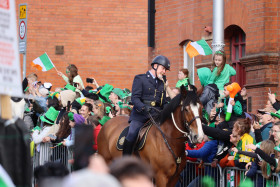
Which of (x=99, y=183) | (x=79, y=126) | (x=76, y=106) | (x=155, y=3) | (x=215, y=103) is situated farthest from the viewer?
(x=155, y=3)

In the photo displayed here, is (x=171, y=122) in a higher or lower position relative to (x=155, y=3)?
lower

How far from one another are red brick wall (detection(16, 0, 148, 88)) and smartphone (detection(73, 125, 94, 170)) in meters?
24.0

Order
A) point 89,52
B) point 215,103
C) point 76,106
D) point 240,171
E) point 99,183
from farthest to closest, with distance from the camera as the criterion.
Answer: point 89,52
point 76,106
point 215,103
point 240,171
point 99,183

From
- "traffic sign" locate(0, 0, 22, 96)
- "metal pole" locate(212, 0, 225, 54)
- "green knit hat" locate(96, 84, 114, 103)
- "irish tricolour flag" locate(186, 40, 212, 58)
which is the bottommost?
"green knit hat" locate(96, 84, 114, 103)

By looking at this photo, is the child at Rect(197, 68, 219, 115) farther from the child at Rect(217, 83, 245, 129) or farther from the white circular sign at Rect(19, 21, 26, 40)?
the white circular sign at Rect(19, 21, 26, 40)

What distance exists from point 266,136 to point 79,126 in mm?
7767

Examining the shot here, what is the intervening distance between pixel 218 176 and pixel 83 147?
7.70 m

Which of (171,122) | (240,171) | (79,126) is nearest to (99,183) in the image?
(79,126)

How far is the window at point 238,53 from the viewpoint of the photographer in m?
18.7

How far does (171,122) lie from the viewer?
38.6 feet

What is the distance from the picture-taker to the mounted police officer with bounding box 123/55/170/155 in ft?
39.2

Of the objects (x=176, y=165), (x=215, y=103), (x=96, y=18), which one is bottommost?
(x=176, y=165)

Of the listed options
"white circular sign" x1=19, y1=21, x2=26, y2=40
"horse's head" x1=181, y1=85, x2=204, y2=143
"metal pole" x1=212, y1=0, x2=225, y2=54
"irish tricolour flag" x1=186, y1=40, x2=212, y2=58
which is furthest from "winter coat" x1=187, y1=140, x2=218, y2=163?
"white circular sign" x1=19, y1=21, x2=26, y2=40

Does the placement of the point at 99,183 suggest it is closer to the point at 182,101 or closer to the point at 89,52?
the point at 182,101
